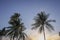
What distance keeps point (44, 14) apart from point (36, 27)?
320 cm

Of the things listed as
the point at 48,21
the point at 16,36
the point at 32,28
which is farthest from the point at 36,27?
the point at 16,36

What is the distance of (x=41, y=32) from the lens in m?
29.7

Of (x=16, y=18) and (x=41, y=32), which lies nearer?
(x=41, y=32)

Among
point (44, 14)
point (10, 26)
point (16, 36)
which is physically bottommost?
point (16, 36)

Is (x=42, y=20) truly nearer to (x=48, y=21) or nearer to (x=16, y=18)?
(x=48, y=21)

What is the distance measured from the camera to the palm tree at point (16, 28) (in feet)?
101

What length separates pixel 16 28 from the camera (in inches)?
1226

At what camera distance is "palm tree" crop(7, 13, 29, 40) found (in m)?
30.9

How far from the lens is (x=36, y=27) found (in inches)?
1206

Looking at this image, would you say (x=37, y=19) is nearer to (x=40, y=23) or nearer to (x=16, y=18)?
(x=40, y=23)

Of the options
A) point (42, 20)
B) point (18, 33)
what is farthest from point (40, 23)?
point (18, 33)

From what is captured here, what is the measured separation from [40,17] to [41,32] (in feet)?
10.8

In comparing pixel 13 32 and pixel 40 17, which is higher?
pixel 40 17

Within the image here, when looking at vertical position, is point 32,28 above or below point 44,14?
below
